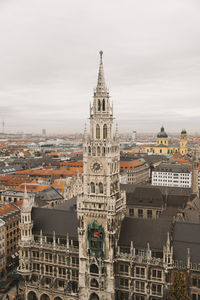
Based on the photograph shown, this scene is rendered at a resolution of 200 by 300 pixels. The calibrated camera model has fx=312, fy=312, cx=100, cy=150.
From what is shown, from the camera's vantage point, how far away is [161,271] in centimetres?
6444

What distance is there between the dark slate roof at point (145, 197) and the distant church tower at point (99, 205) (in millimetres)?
55445

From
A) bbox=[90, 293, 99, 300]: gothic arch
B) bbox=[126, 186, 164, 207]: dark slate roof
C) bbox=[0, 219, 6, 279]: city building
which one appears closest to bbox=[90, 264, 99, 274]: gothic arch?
bbox=[90, 293, 99, 300]: gothic arch

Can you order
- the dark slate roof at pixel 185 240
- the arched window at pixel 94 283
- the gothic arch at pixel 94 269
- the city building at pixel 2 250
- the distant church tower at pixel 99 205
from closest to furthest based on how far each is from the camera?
the dark slate roof at pixel 185 240 → the distant church tower at pixel 99 205 → the gothic arch at pixel 94 269 → the arched window at pixel 94 283 → the city building at pixel 2 250

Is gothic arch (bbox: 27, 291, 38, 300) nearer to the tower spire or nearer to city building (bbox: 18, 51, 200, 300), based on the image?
city building (bbox: 18, 51, 200, 300)

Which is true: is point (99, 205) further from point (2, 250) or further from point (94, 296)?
point (2, 250)

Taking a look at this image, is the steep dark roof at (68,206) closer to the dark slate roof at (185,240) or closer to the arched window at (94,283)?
the arched window at (94,283)

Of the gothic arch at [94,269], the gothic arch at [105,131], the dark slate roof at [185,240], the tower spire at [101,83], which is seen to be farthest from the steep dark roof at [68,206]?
the tower spire at [101,83]

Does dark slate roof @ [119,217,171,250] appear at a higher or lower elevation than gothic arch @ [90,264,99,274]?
higher

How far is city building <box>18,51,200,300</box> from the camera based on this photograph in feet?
214

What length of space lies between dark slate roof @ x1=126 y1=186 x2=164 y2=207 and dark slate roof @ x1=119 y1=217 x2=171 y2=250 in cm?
5163

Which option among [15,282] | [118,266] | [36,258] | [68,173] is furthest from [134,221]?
[68,173]

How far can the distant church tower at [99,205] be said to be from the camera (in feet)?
222

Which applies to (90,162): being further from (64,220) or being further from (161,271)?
(161,271)

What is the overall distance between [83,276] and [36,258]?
13225 millimetres
